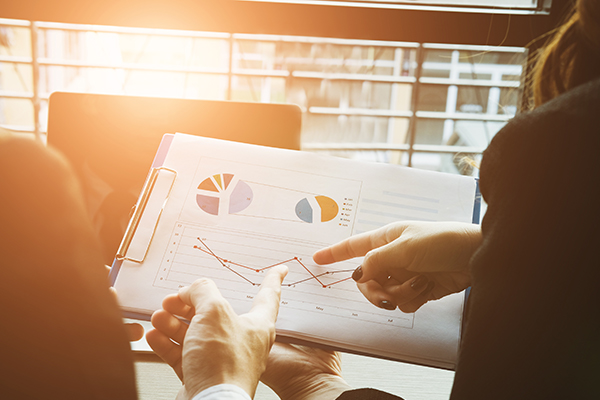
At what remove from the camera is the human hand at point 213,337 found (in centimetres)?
44

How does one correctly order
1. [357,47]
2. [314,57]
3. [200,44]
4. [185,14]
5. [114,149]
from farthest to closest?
1. [357,47]
2. [314,57]
3. [200,44]
4. [185,14]
5. [114,149]

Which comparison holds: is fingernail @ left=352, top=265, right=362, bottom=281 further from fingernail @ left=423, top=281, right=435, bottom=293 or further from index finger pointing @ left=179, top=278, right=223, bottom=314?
index finger pointing @ left=179, top=278, right=223, bottom=314

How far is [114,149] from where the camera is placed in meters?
0.83

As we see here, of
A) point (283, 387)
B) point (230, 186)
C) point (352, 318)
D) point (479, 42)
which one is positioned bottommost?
point (283, 387)

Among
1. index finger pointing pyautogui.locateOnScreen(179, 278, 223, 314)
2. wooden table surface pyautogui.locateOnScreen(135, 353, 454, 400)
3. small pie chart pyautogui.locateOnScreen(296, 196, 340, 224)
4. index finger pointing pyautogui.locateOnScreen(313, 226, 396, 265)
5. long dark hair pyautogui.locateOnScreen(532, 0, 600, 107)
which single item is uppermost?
long dark hair pyautogui.locateOnScreen(532, 0, 600, 107)

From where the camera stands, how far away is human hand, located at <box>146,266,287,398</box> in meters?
0.44

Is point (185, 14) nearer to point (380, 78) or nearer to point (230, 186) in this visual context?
point (230, 186)

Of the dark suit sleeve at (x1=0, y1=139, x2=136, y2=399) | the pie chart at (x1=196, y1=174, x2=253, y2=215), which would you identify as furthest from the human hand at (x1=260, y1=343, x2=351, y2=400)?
the dark suit sleeve at (x1=0, y1=139, x2=136, y2=399)

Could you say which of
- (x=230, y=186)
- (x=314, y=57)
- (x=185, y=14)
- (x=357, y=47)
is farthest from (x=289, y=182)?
(x=357, y=47)

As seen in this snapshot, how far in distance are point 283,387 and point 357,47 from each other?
374 centimetres

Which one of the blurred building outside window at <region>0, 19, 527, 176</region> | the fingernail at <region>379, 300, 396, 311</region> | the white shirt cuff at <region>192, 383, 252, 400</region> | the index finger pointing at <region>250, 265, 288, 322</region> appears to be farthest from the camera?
the blurred building outside window at <region>0, 19, 527, 176</region>

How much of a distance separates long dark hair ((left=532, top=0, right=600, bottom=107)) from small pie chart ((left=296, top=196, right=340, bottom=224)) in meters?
0.32

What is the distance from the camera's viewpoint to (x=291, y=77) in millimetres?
3588

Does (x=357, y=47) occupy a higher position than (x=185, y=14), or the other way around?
(x=357, y=47)
